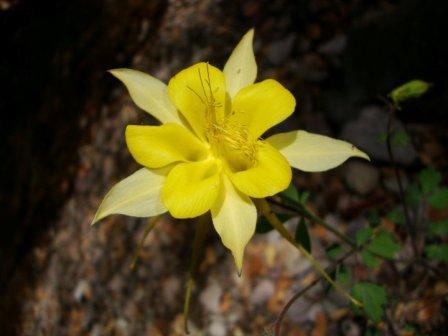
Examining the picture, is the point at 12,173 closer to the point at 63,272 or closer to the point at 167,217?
the point at 63,272

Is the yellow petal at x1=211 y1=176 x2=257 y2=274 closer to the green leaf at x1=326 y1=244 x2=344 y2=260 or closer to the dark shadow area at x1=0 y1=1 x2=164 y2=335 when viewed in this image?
the green leaf at x1=326 y1=244 x2=344 y2=260

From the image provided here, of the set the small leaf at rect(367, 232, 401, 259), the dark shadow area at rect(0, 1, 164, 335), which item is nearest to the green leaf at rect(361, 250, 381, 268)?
the small leaf at rect(367, 232, 401, 259)

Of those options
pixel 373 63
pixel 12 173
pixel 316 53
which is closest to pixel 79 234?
pixel 12 173

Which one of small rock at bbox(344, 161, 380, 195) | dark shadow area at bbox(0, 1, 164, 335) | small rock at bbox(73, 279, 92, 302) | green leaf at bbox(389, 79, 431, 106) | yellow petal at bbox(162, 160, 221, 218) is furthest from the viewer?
dark shadow area at bbox(0, 1, 164, 335)

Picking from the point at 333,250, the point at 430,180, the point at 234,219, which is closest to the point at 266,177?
the point at 234,219

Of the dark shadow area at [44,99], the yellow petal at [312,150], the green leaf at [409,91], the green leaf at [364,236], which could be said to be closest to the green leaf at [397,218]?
the green leaf at [364,236]

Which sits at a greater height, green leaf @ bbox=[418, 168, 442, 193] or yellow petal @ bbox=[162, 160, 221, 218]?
yellow petal @ bbox=[162, 160, 221, 218]
